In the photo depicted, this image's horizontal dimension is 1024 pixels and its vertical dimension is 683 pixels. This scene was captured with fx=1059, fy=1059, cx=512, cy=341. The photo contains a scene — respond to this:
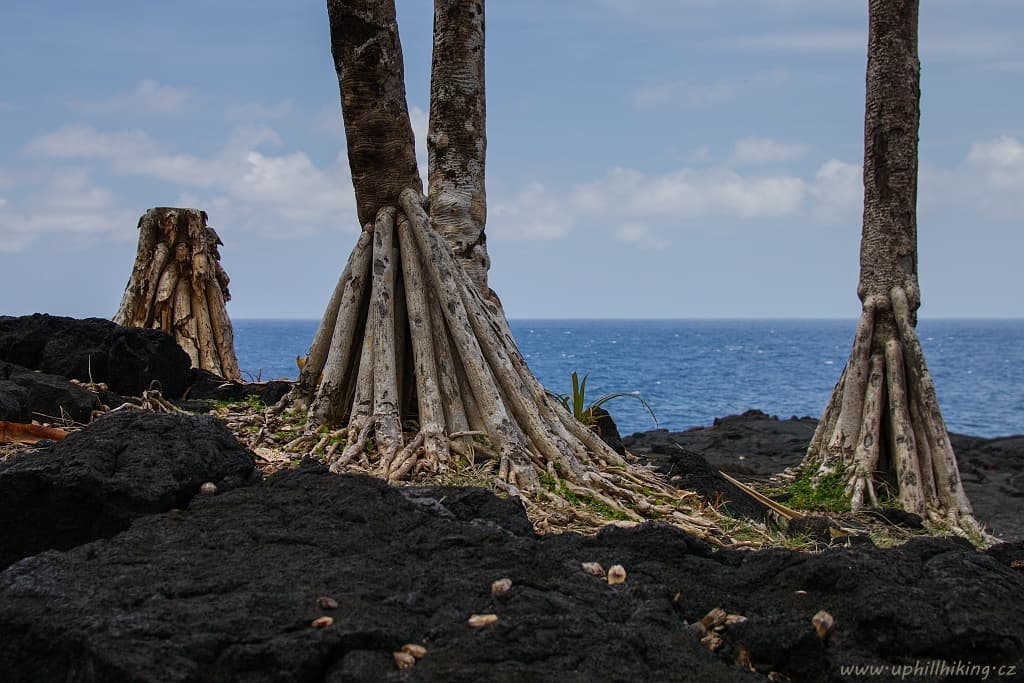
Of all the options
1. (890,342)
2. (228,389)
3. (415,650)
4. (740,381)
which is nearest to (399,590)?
(415,650)

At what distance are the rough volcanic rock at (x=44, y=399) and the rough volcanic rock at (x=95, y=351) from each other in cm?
70

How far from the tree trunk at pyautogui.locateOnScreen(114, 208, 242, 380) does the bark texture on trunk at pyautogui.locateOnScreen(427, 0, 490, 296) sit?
13.9ft

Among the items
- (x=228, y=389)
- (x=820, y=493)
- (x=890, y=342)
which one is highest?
(x=890, y=342)

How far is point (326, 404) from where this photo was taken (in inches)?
288

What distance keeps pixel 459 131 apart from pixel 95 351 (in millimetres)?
3403

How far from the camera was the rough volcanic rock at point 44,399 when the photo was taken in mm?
7117

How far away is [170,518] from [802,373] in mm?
62377

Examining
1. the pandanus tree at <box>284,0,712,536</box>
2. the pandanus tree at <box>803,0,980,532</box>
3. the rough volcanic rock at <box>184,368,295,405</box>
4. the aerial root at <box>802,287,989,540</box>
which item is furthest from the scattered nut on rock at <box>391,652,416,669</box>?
the pandanus tree at <box>803,0,980,532</box>

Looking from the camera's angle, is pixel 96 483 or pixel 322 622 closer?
pixel 322 622

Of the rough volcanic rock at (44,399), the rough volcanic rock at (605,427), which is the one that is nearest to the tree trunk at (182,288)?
the rough volcanic rock at (44,399)

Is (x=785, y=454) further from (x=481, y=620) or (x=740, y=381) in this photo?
(x=740, y=381)

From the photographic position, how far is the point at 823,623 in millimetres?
3928

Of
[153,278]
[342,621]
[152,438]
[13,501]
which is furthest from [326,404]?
[153,278]

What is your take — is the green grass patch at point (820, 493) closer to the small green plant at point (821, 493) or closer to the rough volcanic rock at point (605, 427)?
the small green plant at point (821, 493)
